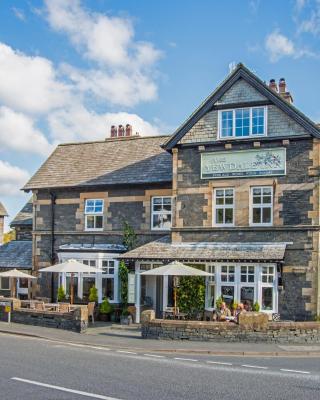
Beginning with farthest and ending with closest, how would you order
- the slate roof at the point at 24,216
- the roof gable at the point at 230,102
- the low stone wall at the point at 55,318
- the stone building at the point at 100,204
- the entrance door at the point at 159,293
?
the slate roof at the point at 24,216 → the stone building at the point at 100,204 → the entrance door at the point at 159,293 → the roof gable at the point at 230,102 → the low stone wall at the point at 55,318

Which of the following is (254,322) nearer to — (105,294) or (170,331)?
(170,331)

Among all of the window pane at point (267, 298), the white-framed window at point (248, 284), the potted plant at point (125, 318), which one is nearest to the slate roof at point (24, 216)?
the potted plant at point (125, 318)

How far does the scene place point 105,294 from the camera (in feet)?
85.4

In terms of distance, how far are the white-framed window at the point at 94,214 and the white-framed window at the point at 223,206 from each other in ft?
20.9

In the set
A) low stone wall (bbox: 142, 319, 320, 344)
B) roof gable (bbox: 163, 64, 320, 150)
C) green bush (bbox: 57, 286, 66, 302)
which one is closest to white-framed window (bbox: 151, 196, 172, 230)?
roof gable (bbox: 163, 64, 320, 150)

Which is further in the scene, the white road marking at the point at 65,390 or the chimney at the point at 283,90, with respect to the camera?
the chimney at the point at 283,90

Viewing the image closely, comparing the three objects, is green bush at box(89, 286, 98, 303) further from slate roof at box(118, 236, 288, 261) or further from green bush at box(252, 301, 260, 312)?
green bush at box(252, 301, 260, 312)

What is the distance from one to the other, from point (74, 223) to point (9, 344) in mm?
11272

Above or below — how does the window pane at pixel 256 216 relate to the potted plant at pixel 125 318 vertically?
above

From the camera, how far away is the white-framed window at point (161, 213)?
84.1 feet

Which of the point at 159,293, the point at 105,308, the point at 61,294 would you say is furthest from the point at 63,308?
the point at 159,293

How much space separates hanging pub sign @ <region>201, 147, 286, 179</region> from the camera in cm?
2227

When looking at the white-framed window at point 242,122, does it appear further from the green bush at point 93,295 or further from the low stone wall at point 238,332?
the green bush at point 93,295

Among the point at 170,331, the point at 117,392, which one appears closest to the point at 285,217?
the point at 170,331
